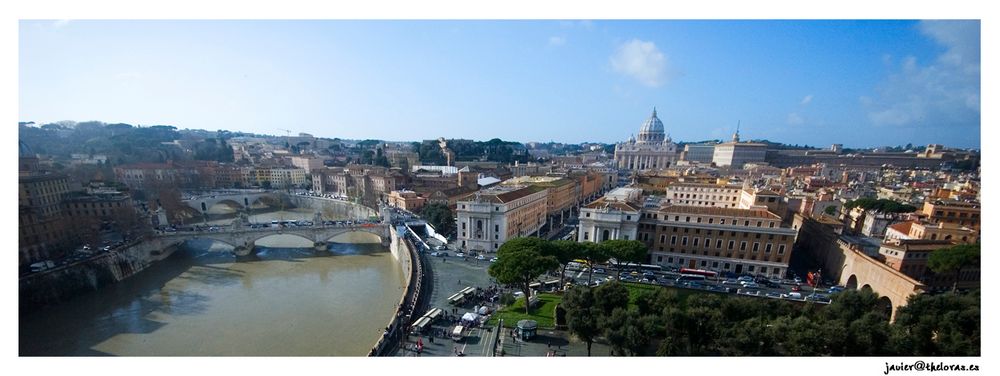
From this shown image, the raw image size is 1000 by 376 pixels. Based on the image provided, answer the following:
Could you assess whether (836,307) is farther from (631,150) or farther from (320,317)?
(631,150)

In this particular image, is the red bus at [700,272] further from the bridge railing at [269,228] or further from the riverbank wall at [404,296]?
the bridge railing at [269,228]

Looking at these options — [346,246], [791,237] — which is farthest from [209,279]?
[791,237]

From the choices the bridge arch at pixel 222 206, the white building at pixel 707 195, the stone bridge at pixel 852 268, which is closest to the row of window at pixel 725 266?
the stone bridge at pixel 852 268

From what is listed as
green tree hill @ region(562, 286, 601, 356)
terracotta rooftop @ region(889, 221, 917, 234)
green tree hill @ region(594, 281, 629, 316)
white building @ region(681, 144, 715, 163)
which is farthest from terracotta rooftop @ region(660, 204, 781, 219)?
white building @ region(681, 144, 715, 163)

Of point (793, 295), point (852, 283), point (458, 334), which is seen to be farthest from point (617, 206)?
point (458, 334)

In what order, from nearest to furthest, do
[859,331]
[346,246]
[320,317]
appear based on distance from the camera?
1. [859,331]
2. [320,317]
3. [346,246]

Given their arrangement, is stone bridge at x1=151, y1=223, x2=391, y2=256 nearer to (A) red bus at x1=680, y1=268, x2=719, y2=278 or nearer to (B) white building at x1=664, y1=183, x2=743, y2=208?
(A) red bus at x1=680, y1=268, x2=719, y2=278

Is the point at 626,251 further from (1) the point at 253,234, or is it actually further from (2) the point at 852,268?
(1) the point at 253,234
